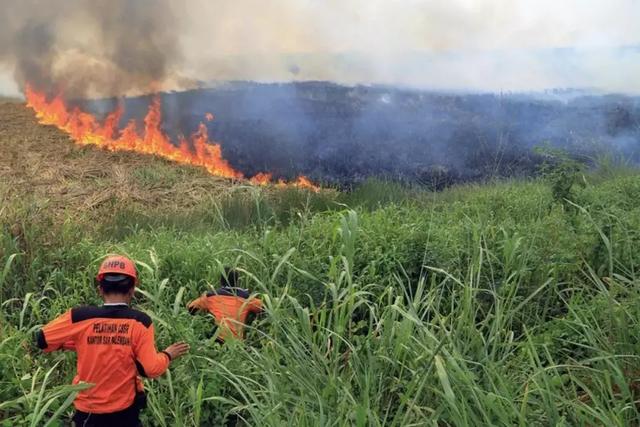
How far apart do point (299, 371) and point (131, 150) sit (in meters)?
12.7

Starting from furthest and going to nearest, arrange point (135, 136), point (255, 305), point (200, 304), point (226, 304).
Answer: point (135, 136) < point (200, 304) < point (226, 304) < point (255, 305)

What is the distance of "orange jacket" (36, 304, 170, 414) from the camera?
2.89m

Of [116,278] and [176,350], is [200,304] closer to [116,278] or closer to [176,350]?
[176,350]

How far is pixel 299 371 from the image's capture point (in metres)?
2.51

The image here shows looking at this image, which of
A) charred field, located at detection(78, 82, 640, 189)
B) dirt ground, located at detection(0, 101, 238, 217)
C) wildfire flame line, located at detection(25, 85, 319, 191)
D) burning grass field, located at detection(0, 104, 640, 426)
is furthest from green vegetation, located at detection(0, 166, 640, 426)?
wildfire flame line, located at detection(25, 85, 319, 191)

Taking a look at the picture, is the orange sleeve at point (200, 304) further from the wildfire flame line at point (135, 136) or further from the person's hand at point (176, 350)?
the wildfire flame line at point (135, 136)

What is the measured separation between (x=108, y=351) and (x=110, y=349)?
0.04 feet

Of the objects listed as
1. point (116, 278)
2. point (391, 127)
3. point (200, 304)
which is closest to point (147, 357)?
point (116, 278)

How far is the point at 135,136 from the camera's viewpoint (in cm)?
1530

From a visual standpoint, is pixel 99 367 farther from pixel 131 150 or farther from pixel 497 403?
pixel 131 150

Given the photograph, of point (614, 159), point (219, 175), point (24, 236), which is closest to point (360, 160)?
point (219, 175)

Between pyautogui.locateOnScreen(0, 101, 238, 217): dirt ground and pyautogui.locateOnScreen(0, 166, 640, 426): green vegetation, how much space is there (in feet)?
10.5

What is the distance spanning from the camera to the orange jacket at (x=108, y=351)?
9.48 ft

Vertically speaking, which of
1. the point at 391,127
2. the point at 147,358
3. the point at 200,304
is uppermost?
the point at 391,127
